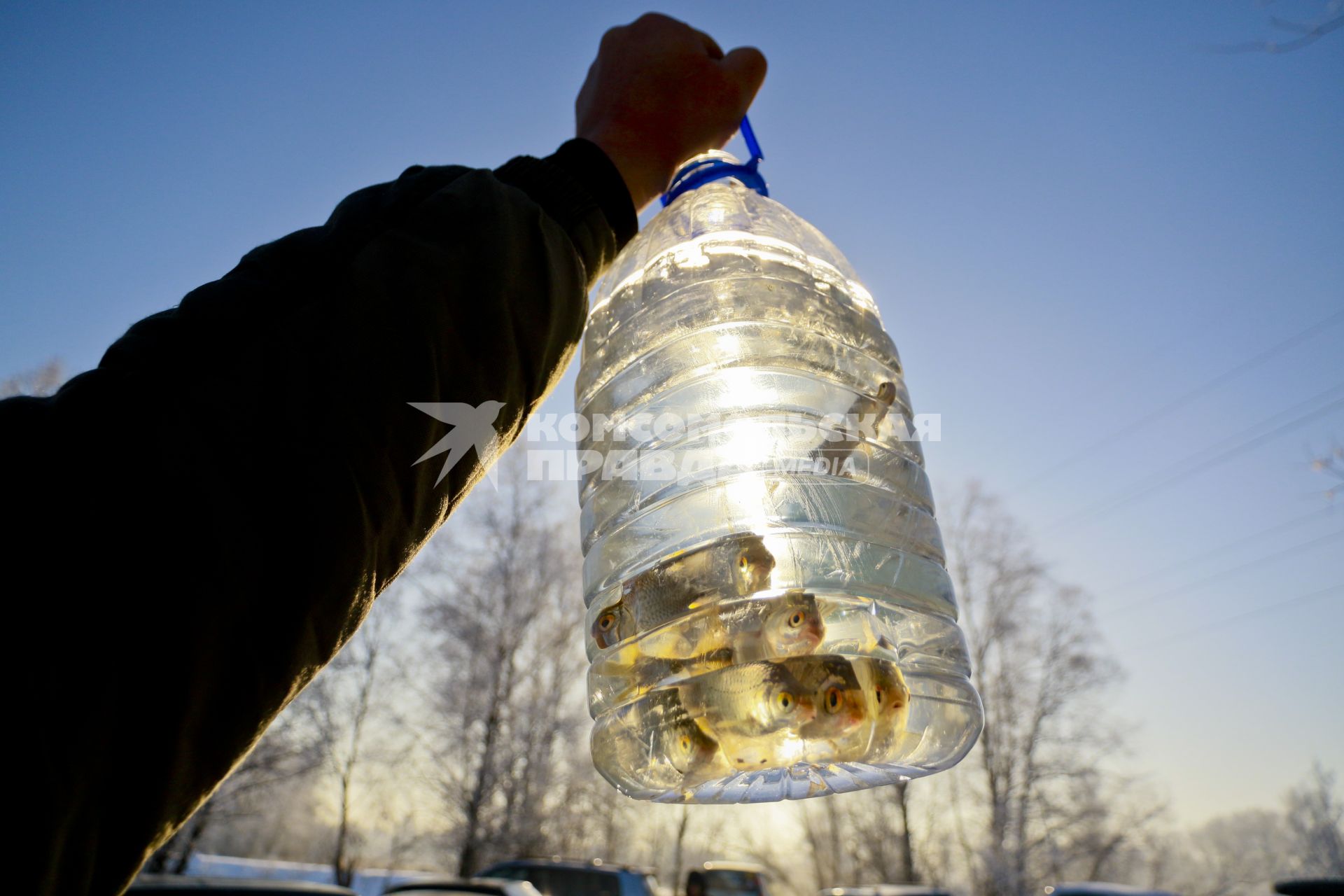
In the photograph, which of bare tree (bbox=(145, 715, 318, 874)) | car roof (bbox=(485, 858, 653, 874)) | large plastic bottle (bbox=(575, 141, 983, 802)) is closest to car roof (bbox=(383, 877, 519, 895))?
car roof (bbox=(485, 858, 653, 874))

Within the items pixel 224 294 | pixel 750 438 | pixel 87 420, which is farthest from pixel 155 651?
pixel 750 438

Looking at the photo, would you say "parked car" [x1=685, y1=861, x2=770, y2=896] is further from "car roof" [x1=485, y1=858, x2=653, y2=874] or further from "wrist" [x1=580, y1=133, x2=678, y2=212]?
"wrist" [x1=580, y1=133, x2=678, y2=212]

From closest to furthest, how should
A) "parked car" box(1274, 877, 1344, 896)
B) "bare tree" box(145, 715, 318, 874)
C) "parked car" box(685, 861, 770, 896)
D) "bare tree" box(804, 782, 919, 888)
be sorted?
"parked car" box(1274, 877, 1344, 896), "bare tree" box(145, 715, 318, 874), "parked car" box(685, 861, 770, 896), "bare tree" box(804, 782, 919, 888)

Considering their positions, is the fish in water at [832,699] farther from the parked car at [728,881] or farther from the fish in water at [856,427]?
the parked car at [728,881]

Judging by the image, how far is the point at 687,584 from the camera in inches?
40.0

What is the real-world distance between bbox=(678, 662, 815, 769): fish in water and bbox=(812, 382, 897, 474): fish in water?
0.47 m

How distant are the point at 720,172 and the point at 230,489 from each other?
1.18 metres

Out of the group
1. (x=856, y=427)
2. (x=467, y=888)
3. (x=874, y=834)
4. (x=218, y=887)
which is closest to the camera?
(x=856, y=427)

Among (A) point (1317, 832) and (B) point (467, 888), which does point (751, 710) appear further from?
(A) point (1317, 832)

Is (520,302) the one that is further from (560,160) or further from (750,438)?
(750,438)

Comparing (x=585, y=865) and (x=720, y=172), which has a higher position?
(x=720, y=172)

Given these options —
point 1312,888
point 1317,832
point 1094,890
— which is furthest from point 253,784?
point 1317,832

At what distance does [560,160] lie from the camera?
83 cm

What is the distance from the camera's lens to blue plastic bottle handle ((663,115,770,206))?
4.66 ft
